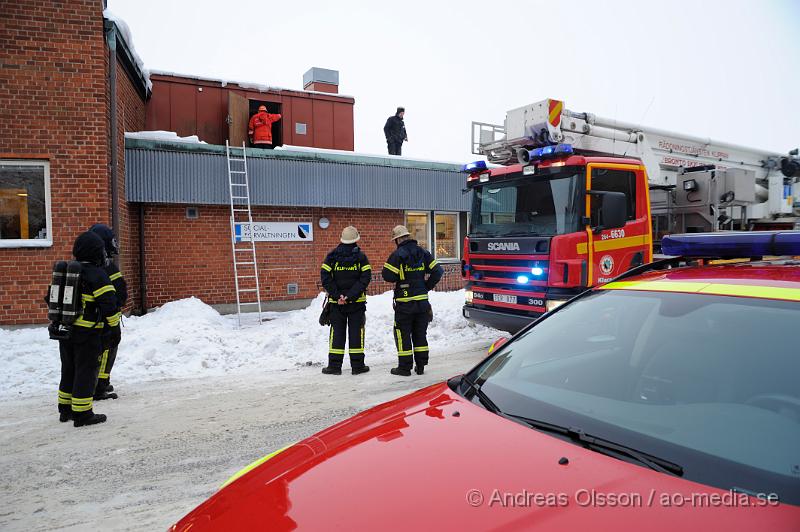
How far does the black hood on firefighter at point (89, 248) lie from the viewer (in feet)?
17.4

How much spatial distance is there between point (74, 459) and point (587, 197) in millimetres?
6334

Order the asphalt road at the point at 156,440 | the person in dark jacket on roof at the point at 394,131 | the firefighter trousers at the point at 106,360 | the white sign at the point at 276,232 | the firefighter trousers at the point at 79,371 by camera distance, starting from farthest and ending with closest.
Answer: the person in dark jacket on roof at the point at 394,131
the white sign at the point at 276,232
the firefighter trousers at the point at 106,360
the firefighter trousers at the point at 79,371
the asphalt road at the point at 156,440

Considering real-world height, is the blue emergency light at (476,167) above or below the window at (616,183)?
above

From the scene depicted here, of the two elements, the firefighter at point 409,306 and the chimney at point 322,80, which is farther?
→ the chimney at point 322,80

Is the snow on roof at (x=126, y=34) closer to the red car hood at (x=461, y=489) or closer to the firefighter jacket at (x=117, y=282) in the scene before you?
the firefighter jacket at (x=117, y=282)

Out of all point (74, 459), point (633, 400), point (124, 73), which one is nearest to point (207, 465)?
point (74, 459)

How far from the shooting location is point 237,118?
14.0 m

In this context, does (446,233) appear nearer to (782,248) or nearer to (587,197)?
(587,197)

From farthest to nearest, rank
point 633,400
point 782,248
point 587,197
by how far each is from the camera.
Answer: point 587,197 → point 782,248 → point 633,400

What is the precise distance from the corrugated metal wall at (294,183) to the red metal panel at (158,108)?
3.39 meters

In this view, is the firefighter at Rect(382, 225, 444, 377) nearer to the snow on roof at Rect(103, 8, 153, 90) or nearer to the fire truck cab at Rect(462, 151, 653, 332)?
the fire truck cab at Rect(462, 151, 653, 332)

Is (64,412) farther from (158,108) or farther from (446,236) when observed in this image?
(446,236)

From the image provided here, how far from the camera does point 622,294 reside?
2670 mm

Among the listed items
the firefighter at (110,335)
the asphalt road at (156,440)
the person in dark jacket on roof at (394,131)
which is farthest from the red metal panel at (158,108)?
the asphalt road at (156,440)
